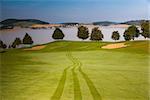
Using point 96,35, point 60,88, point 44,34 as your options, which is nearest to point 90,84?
point 60,88

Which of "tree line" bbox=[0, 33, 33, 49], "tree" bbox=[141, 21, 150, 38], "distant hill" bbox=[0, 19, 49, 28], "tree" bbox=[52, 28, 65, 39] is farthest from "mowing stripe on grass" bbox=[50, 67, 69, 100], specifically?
"tree" bbox=[141, 21, 150, 38]

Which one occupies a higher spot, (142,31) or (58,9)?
(58,9)

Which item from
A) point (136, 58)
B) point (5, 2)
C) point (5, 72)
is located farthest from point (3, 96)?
point (136, 58)

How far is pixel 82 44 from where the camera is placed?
4207 mm

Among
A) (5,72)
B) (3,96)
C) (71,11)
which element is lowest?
(3,96)

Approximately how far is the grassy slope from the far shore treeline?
0.09 meters

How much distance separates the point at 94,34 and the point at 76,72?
0.61 metres

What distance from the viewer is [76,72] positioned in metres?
3.99

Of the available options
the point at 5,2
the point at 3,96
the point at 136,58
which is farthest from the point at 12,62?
the point at 136,58

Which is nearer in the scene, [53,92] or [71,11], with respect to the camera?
[53,92]

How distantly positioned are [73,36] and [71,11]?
35 centimetres

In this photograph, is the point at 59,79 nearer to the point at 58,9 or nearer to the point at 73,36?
the point at 73,36

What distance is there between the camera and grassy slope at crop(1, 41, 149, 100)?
3746 millimetres

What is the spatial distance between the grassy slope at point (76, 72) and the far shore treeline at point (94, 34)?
86mm
